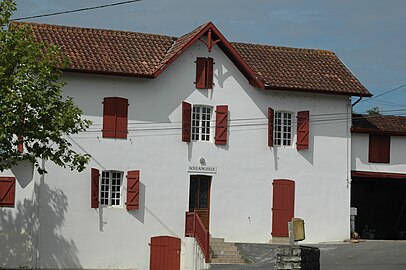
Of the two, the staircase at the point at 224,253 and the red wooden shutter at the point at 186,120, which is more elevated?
the red wooden shutter at the point at 186,120

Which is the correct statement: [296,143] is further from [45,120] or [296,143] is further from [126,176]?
[45,120]

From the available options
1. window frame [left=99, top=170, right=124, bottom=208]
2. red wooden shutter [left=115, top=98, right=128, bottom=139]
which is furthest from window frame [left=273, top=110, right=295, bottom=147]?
window frame [left=99, top=170, right=124, bottom=208]

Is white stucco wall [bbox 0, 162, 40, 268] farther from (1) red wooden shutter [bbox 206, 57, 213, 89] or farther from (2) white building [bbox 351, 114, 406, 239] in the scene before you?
(2) white building [bbox 351, 114, 406, 239]

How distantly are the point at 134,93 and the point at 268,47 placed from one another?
24.5 feet

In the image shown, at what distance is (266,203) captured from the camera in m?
35.0

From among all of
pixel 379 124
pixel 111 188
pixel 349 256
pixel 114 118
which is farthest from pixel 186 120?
pixel 379 124

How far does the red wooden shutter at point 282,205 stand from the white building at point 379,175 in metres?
3.47

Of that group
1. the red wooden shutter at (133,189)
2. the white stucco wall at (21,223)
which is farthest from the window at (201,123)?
the white stucco wall at (21,223)

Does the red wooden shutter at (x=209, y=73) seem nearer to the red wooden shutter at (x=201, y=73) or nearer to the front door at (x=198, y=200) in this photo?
the red wooden shutter at (x=201, y=73)

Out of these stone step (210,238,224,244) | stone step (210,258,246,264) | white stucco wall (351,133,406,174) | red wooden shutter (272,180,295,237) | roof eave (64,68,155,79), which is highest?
roof eave (64,68,155,79)

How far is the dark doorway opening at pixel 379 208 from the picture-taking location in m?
41.8

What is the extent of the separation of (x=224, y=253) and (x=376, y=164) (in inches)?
345

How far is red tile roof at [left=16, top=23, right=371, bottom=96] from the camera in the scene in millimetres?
33406

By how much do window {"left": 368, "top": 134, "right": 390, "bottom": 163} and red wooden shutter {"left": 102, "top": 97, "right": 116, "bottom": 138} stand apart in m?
11.4
